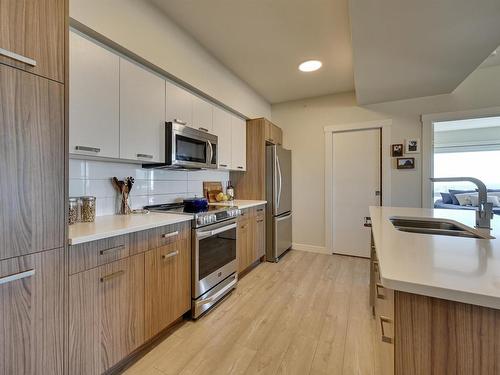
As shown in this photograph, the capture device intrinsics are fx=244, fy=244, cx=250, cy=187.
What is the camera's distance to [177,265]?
1812 mm

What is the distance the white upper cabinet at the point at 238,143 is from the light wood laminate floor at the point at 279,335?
1.49m

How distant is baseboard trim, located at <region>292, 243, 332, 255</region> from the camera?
3857 millimetres

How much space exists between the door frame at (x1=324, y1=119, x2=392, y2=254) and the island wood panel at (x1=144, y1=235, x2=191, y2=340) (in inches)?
100

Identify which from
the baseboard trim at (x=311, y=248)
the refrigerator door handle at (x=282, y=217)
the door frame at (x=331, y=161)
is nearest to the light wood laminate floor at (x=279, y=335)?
the refrigerator door handle at (x=282, y=217)

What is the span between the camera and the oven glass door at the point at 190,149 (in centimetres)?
217

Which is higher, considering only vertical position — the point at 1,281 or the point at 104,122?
the point at 104,122

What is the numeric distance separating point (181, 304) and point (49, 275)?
0.98 metres

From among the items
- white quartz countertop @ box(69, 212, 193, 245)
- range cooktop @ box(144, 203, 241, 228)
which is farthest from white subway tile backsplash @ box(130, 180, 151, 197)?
white quartz countertop @ box(69, 212, 193, 245)

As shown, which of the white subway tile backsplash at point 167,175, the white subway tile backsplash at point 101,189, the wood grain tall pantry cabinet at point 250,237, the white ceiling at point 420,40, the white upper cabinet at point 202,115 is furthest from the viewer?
the wood grain tall pantry cabinet at point 250,237

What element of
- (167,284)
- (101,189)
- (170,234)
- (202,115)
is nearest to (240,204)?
(202,115)

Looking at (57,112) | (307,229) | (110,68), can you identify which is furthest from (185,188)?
(307,229)

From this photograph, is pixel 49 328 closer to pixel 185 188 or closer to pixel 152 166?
pixel 152 166

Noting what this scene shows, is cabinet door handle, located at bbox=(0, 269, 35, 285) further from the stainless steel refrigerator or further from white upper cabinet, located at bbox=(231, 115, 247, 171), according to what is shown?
the stainless steel refrigerator

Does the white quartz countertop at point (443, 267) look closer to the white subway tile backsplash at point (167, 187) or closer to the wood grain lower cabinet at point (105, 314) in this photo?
the wood grain lower cabinet at point (105, 314)
